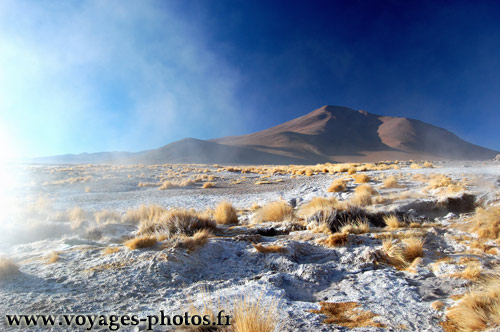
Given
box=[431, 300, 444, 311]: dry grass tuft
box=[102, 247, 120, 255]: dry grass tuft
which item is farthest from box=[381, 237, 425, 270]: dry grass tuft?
box=[102, 247, 120, 255]: dry grass tuft

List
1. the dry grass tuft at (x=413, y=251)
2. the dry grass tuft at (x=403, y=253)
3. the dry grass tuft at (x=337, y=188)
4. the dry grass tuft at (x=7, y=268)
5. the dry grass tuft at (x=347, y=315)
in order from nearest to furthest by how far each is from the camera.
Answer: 1. the dry grass tuft at (x=347, y=315)
2. the dry grass tuft at (x=7, y=268)
3. the dry grass tuft at (x=403, y=253)
4. the dry grass tuft at (x=413, y=251)
5. the dry grass tuft at (x=337, y=188)

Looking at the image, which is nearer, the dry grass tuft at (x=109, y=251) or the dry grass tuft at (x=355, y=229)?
the dry grass tuft at (x=109, y=251)

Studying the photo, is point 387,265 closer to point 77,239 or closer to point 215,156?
point 77,239

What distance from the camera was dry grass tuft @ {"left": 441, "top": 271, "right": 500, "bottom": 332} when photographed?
219cm

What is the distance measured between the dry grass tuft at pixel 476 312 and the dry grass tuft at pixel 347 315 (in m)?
0.62

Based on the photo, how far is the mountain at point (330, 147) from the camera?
114038 millimetres

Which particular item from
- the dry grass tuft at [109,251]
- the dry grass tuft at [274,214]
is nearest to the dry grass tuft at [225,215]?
the dry grass tuft at [274,214]

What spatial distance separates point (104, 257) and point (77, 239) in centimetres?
206

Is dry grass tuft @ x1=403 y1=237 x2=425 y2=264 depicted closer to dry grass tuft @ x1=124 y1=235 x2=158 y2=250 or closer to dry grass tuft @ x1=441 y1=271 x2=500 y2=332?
dry grass tuft @ x1=441 y1=271 x2=500 y2=332

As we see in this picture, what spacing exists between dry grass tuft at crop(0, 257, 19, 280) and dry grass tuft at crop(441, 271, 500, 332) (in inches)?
201

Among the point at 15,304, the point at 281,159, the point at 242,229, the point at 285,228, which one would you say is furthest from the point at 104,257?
the point at 281,159

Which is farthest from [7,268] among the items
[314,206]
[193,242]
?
[314,206]

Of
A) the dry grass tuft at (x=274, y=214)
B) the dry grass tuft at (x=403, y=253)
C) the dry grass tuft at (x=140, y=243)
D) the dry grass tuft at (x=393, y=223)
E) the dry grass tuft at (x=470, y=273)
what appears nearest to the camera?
the dry grass tuft at (x=470, y=273)

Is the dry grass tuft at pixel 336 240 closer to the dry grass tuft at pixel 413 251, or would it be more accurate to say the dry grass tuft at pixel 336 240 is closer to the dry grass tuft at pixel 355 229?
the dry grass tuft at pixel 355 229
